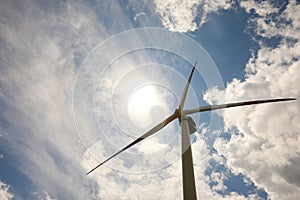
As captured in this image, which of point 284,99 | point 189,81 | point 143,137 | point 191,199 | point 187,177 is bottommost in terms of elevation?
point 191,199

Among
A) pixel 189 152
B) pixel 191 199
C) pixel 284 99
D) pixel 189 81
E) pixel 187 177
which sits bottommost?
pixel 191 199

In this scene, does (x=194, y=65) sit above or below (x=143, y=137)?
above

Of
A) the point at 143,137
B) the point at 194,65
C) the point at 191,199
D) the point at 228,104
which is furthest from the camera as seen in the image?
the point at 194,65

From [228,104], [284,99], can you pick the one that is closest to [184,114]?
[228,104]

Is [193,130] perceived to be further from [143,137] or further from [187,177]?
[187,177]

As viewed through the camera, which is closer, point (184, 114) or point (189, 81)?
point (184, 114)

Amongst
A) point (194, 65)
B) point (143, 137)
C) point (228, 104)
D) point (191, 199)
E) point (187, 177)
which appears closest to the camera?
point (191, 199)

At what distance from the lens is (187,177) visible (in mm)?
16578

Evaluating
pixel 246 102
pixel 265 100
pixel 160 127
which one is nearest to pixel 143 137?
pixel 160 127

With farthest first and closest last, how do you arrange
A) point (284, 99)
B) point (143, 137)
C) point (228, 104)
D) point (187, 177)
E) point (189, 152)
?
1. point (143, 137)
2. point (228, 104)
3. point (284, 99)
4. point (189, 152)
5. point (187, 177)

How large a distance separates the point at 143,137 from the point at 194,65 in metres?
12.1

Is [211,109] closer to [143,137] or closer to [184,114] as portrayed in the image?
[184,114]

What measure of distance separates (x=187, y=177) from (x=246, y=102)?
12.8 m

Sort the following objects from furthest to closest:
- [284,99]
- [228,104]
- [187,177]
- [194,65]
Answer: [194,65], [228,104], [284,99], [187,177]
